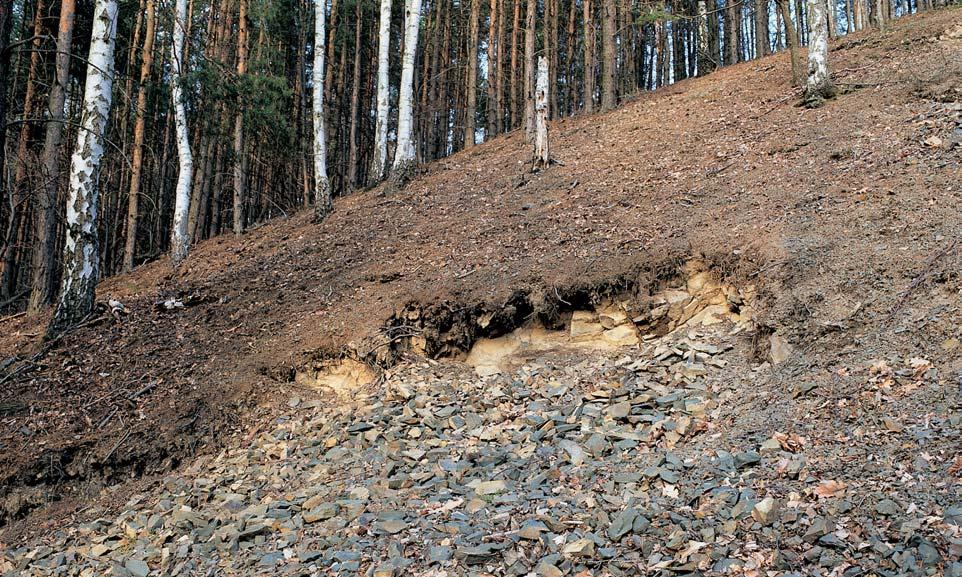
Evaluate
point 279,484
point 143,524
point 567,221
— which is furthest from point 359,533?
point 567,221

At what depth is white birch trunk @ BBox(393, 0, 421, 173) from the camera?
48.5 ft

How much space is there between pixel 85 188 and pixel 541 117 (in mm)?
8169

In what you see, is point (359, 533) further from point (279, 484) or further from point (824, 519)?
point (824, 519)

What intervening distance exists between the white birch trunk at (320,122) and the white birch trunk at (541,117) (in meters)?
4.84

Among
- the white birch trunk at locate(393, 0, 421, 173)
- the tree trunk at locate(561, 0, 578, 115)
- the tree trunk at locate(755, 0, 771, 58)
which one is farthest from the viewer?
the tree trunk at locate(561, 0, 578, 115)

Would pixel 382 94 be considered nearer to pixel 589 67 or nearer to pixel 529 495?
pixel 589 67

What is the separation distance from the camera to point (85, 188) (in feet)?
29.6

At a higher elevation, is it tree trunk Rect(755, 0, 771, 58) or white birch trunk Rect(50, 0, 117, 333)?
tree trunk Rect(755, 0, 771, 58)

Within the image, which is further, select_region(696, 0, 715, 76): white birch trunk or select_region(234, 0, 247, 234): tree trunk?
select_region(696, 0, 715, 76): white birch trunk

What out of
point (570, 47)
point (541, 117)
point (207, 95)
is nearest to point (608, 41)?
point (541, 117)

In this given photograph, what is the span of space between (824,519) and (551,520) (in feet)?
6.54

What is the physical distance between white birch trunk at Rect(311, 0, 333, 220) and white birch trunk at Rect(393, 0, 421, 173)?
168 cm

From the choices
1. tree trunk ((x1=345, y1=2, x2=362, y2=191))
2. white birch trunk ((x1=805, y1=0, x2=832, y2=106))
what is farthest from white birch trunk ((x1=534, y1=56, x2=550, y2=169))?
tree trunk ((x1=345, y1=2, x2=362, y2=191))

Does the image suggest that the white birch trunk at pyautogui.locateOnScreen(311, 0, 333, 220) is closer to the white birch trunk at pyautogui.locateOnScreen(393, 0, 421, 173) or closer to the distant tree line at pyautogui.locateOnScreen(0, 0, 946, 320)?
the distant tree line at pyautogui.locateOnScreen(0, 0, 946, 320)
